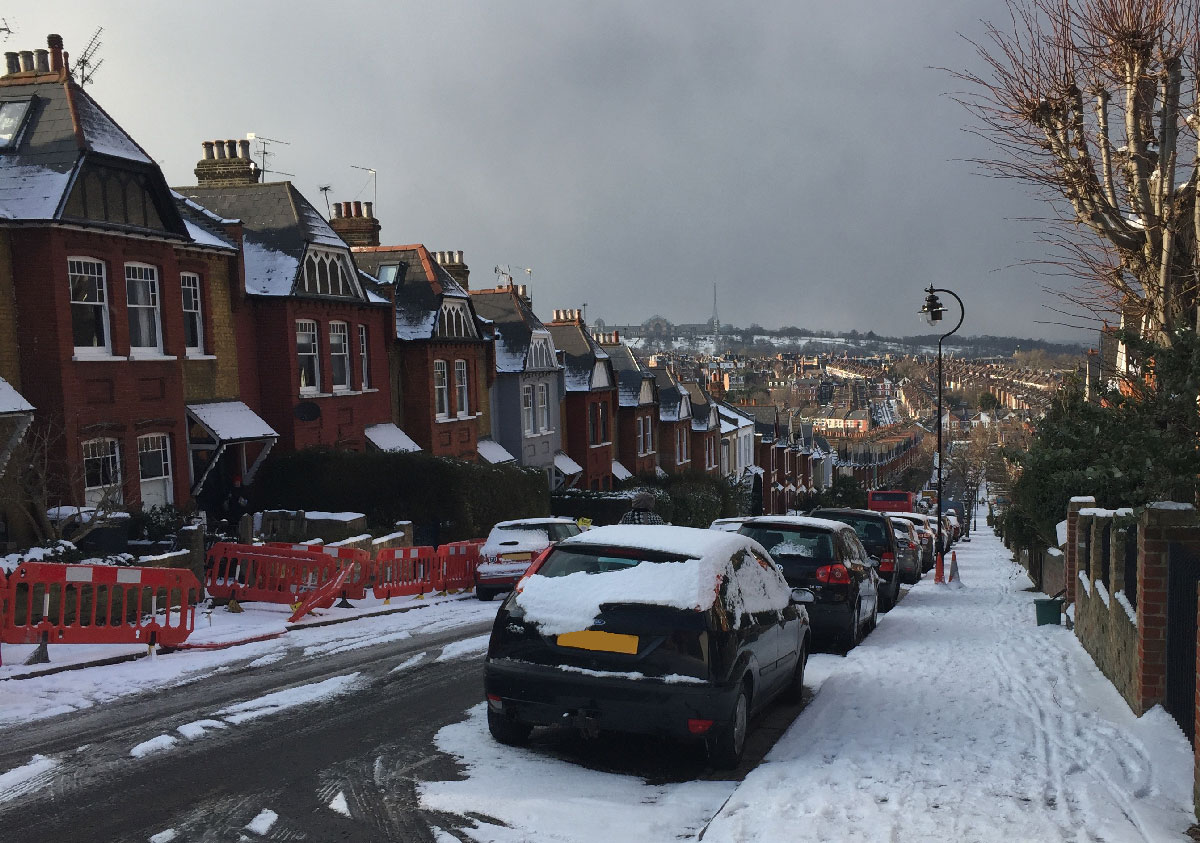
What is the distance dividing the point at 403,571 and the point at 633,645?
1228 cm

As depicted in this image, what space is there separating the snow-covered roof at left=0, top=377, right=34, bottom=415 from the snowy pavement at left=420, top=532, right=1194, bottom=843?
11.4m

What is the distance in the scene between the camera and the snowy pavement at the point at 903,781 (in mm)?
6031

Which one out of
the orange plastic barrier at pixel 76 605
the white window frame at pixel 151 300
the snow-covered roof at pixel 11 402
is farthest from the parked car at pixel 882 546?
the white window frame at pixel 151 300

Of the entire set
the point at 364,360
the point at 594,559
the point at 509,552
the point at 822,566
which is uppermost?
the point at 364,360

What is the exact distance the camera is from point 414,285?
110 ft

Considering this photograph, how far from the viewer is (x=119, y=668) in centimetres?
1091

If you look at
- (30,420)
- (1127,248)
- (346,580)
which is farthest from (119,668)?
(1127,248)

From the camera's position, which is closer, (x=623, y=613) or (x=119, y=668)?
(x=623, y=613)

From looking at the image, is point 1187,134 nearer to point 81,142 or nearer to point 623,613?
point 623,613

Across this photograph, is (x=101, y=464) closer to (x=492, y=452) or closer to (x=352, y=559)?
(x=352, y=559)

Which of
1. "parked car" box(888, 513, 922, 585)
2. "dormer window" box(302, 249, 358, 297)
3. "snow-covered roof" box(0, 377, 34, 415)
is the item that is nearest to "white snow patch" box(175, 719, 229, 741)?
"snow-covered roof" box(0, 377, 34, 415)

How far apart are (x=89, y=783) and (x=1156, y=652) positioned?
25.6ft

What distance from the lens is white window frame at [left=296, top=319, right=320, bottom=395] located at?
2692cm

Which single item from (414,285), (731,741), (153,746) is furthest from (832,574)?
(414,285)
